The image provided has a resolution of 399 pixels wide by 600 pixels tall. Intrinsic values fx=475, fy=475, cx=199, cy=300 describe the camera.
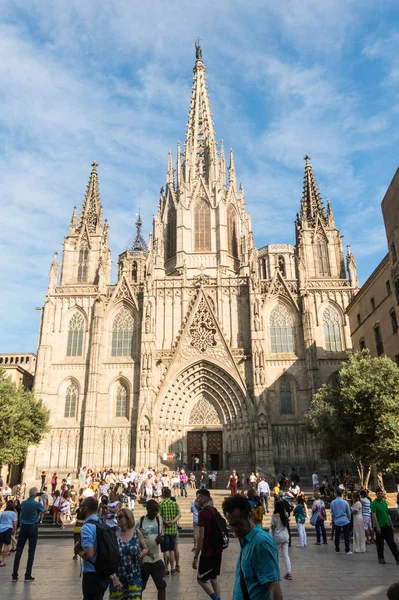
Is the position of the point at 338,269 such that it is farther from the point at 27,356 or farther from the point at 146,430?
the point at 27,356

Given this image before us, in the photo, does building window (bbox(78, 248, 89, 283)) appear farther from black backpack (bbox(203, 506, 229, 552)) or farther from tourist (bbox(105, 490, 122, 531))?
black backpack (bbox(203, 506, 229, 552))

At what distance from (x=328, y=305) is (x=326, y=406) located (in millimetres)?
15054

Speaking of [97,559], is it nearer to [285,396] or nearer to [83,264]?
[285,396]

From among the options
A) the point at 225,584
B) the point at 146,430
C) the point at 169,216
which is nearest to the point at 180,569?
the point at 225,584

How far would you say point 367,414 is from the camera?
22.9m

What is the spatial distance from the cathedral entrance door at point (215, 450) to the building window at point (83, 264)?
1765 cm

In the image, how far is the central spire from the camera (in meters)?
48.5

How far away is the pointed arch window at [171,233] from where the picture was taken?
45.6 meters

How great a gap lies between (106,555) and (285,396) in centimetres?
3287

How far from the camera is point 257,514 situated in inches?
447

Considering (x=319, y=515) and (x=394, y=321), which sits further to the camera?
(x=394, y=321)

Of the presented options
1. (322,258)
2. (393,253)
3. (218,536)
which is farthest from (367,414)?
(322,258)

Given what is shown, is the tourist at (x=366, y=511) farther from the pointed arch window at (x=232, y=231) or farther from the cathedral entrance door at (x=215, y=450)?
the pointed arch window at (x=232, y=231)

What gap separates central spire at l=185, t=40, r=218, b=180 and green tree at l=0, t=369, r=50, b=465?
27.7 meters
